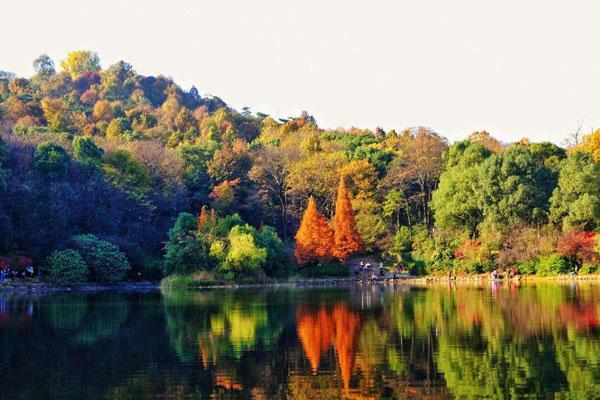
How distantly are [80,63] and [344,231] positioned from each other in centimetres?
8050

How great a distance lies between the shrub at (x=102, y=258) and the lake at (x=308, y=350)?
14413 mm

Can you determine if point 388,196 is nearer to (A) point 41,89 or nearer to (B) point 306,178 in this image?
(B) point 306,178

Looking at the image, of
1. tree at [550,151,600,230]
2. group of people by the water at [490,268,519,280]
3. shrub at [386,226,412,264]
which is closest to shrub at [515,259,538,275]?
group of people by the water at [490,268,519,280]

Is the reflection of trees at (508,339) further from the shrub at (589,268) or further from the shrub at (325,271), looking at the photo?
the shrub at (325,271)

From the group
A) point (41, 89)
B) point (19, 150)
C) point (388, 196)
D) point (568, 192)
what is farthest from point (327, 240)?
point (41, 89)

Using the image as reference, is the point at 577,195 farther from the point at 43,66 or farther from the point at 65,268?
the point at 43,66

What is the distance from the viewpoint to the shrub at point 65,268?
44.8m

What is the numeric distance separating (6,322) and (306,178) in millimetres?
34380

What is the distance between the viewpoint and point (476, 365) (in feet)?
53.2

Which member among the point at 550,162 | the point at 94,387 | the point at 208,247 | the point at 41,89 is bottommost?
the point at 94,387

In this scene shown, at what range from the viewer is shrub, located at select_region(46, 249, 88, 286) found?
147ft

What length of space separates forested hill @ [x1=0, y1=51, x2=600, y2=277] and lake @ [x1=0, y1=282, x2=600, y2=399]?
16.2 meters

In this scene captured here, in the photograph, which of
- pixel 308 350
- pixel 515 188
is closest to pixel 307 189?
pixel 515 188

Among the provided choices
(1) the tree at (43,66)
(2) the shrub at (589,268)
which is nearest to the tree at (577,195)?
(2) the shrub at (589,268)
